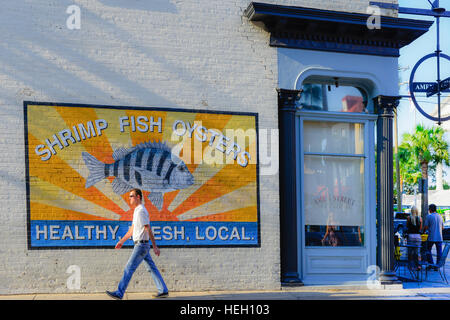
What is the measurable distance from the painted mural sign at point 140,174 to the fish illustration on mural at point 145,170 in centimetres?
2

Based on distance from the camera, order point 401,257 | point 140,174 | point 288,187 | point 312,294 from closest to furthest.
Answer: point 140,174
point 312,294
point 288,187
point 401,257

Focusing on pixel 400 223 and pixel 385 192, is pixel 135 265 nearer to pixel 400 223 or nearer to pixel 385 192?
pixel 385 192

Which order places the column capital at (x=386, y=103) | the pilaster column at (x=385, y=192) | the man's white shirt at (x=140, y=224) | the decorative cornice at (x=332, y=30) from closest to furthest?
the man's white shirt at (x=140, y=224) < the decorative cornice at (x=332, y=30) < the pilaster column at (x=385, y=192) < the column capital at (x=386, y=103)

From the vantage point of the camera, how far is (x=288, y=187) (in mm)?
9844

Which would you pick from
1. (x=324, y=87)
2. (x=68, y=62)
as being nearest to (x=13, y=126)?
(x=68, y=62)

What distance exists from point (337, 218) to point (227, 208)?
247cm

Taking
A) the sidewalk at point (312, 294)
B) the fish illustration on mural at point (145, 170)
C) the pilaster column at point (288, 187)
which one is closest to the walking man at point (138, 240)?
the sidewalk at point (312, 294)

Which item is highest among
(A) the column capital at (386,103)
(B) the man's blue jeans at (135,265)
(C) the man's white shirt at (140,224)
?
(A) the column capital at (386,103)

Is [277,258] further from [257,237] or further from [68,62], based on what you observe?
[68,62]

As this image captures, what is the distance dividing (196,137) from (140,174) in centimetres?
128

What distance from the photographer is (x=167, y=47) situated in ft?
30.6

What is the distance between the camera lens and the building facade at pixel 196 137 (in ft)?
28.0

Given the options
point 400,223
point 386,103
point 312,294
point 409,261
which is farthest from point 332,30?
point 400,223

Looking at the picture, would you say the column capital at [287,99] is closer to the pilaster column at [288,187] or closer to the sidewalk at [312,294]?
the pilaster column at [288,187]
